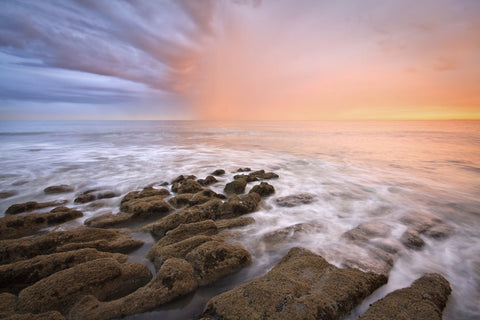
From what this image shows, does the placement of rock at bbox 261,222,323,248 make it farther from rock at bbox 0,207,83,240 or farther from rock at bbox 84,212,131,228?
rock at bbox 0,207,83,240

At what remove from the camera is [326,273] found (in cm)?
304

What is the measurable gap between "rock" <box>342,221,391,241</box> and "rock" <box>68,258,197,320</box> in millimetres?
3624

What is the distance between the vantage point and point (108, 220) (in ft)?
17.0

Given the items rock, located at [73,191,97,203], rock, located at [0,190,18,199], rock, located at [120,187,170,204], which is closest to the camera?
rock, located at [120,187,170,204]

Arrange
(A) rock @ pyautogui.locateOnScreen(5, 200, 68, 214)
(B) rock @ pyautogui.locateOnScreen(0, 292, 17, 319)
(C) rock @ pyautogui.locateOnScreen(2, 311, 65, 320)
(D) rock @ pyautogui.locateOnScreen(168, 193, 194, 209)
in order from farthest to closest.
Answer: (D) rock @ pyautogui.locateOnScreen(168, 193, 194, 209), (A) rock @ pyautogui.locateOnScreen(5, 200, 68, 214), (B) rock @ pyautogui.locateOnScreen(0, 292, 17, 319), (C) rock @ pyautogui.locateOnScreen(2, 311, 65, 320)

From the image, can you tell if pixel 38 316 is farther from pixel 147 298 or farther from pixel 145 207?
pixel 145 207

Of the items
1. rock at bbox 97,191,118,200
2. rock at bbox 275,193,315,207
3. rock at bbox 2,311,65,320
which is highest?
rock at bbox 2,311,65,320

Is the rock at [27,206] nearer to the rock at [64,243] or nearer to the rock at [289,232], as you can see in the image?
the rock at [64,243]

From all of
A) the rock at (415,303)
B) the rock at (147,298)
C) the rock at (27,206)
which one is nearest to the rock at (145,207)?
the rock at (27,206)

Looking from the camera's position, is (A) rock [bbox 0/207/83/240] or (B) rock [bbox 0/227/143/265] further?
(A) rock [bbox 0/207/83/240]

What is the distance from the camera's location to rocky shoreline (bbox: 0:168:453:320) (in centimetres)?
248

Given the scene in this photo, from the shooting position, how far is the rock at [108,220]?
5084 millimetres

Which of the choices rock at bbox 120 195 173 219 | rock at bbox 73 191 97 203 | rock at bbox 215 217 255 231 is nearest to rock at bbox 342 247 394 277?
rock at bbox 215 217 255 231

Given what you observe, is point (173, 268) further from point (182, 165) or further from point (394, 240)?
point (182, 165)
